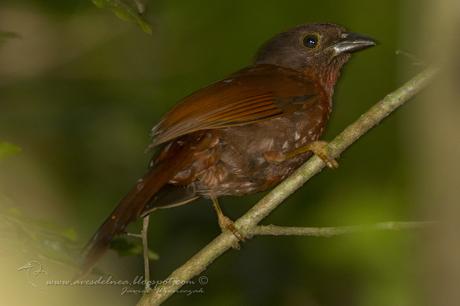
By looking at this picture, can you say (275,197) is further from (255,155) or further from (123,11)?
(123,11)

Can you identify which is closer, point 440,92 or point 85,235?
point 440,92

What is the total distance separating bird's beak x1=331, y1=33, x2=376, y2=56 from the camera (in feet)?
16.1

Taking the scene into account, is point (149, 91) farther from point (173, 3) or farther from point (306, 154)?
point (306, 154)

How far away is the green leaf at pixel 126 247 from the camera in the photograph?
372 centimetres

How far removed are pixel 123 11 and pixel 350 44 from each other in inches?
92.4

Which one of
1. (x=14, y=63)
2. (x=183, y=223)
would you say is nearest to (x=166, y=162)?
(x=14, y=63)

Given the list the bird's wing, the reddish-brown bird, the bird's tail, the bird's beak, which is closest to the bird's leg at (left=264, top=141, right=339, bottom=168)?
the reddish-brown bird

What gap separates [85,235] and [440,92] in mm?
5081

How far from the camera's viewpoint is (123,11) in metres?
2.89

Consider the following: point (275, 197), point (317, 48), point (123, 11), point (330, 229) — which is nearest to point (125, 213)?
point (275, 197)

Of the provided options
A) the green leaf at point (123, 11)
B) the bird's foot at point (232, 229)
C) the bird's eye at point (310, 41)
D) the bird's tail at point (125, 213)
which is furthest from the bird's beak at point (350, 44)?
the green leaf at point (123, 11)

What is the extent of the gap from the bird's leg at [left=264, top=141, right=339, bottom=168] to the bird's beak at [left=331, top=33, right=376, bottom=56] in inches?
37.0

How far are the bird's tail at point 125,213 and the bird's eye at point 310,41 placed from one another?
61.4 inches

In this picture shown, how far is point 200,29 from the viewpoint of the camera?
23.1ft
